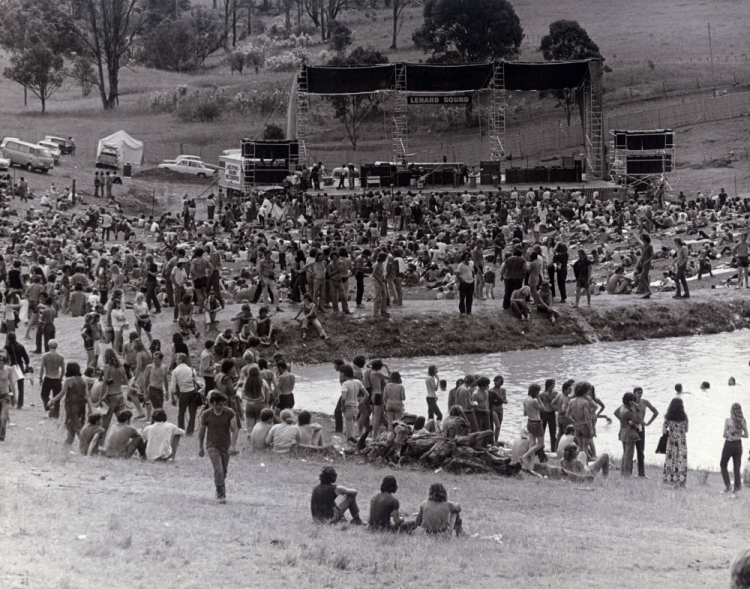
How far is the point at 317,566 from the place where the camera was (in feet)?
32.1

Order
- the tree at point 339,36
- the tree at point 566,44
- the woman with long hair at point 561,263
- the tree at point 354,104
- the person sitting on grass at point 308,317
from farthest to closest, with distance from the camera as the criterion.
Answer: the tree at point 339,36 → the tree at point 566,44 → the tree at point 354,104 → the woman with long hair at point 561,263 → the person sitting on grass at point 308,317

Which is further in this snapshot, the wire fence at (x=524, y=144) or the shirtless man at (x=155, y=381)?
the wire fence at (x=524, y=144)

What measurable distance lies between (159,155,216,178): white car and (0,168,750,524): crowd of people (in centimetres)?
1160

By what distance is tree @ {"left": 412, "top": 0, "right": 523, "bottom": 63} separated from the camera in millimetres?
73750

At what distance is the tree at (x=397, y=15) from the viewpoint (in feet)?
301

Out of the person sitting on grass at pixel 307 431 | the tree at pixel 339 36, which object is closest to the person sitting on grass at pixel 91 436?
the person sitting on grass at pixel 307 431

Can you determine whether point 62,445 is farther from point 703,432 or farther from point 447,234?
point 447,234

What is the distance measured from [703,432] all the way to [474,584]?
29.0ft

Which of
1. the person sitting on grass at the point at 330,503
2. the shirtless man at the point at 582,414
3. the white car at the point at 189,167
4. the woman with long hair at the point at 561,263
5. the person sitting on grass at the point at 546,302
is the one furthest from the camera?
the white car at the point at 189,167

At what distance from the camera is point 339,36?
91375 mm

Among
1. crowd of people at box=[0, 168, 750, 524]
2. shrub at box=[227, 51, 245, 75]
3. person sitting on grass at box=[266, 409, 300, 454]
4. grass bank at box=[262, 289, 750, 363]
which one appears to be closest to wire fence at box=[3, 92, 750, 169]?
crowd of people at box=[0, 168, 750, 524]

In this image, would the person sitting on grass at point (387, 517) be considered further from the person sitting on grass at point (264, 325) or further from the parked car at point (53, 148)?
the parked car at point (53, 148)

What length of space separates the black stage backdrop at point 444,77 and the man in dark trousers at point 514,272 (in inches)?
1016

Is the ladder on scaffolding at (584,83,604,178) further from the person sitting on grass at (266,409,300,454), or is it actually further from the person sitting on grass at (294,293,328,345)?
the person sitting on grass at (266,409,300,454)
